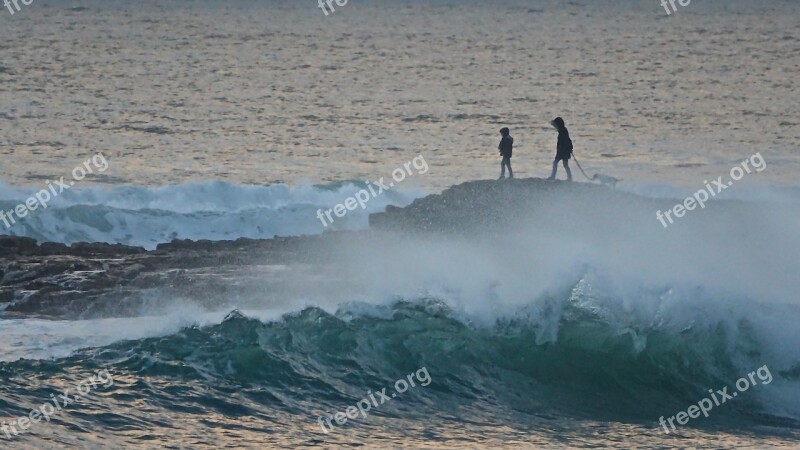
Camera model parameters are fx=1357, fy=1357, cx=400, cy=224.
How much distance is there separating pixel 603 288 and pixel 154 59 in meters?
43.0

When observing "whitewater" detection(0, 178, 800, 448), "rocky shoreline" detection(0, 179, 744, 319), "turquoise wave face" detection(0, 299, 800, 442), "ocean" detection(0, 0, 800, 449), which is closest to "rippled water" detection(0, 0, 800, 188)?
"ocean" detection(0, 0, 800, 449)

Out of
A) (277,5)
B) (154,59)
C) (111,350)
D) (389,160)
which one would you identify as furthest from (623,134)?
(277,5)

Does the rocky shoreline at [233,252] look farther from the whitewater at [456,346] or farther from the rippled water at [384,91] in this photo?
the rippled water at [384,91]

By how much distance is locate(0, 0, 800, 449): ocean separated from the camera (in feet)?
50.9

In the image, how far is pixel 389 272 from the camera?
21.6 meters

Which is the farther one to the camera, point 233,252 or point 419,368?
point 233,252

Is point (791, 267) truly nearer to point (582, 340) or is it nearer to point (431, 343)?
point (582, 340)

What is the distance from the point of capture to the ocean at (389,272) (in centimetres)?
1551

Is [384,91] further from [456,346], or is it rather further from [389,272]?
[456,346]

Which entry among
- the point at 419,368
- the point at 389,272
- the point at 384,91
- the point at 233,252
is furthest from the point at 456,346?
the point at 384,91

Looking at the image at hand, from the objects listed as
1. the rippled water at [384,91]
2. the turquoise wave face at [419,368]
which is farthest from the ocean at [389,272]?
the rippled water at [384,91]

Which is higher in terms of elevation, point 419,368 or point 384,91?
point 384,91

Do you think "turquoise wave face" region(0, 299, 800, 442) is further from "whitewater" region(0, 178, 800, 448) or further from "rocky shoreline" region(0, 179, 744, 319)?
"rocky shoreline" region(0, 179, 744, 319)

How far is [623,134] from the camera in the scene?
4297 cm
